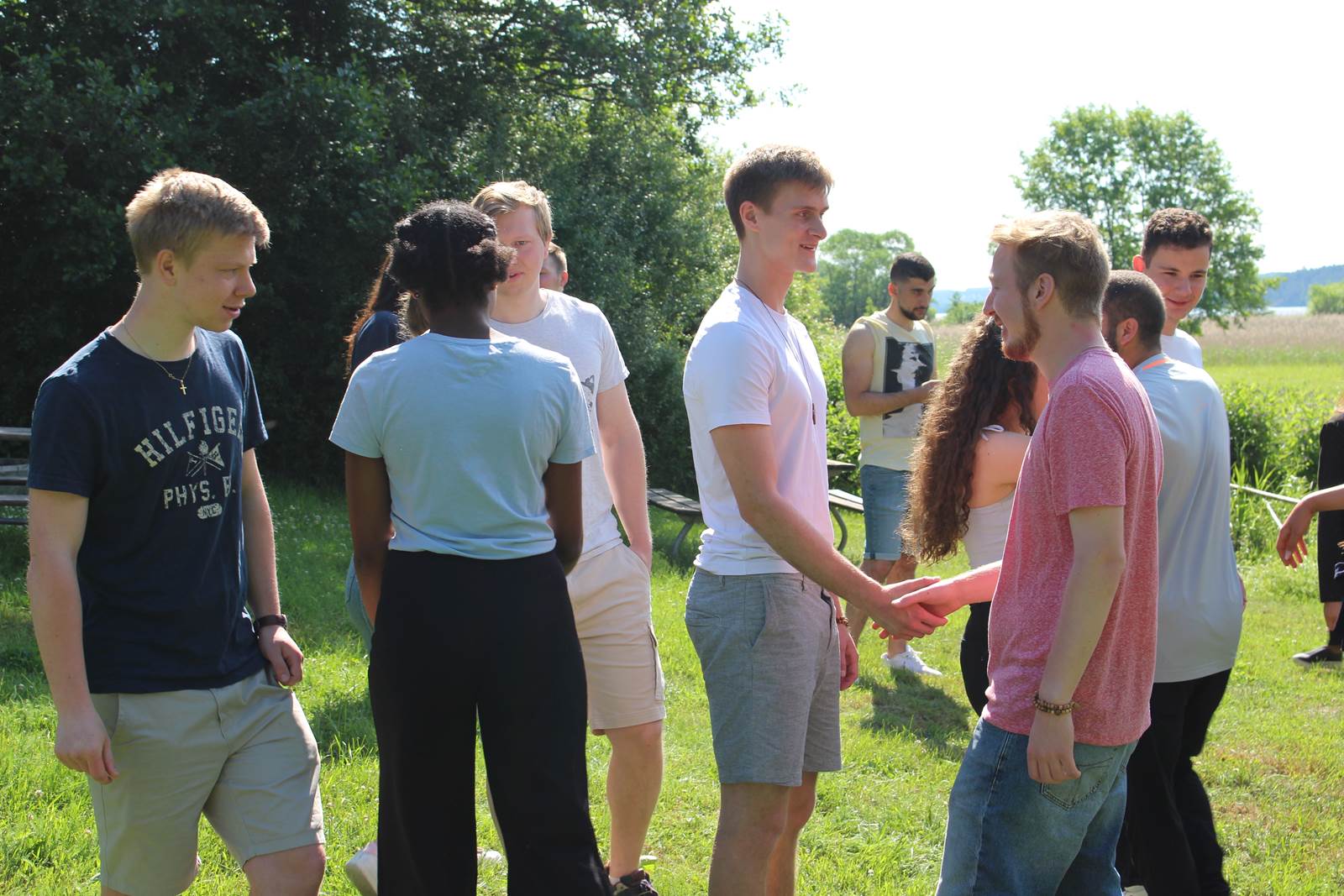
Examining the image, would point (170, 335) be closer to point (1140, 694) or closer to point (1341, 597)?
point (1140, 694)

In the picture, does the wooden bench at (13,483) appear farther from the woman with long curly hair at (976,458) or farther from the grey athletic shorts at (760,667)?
the woman with long curly hair at (976,458)

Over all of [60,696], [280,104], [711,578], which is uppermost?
[280,104]

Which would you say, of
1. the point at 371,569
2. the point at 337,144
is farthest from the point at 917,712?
the point at 337,144

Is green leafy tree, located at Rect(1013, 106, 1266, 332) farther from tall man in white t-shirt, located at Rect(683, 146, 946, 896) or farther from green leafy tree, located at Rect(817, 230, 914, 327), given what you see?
tall man in white t-shirt, located at Rect(683, 146, 946, 896)

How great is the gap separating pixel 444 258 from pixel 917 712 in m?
4.10

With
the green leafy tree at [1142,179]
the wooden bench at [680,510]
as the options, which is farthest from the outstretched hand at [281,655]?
the green leafy tree at [1142,179]

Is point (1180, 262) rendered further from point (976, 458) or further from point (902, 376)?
point (902, 376)

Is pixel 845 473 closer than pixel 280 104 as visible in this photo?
No

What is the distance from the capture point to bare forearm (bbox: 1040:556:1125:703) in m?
2.29

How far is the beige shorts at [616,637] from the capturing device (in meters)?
3.49

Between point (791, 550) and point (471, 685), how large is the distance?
2.76 feet

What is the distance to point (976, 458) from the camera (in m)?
3.48

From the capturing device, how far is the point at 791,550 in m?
2.81

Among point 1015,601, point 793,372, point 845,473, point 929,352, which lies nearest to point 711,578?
point 793,372
